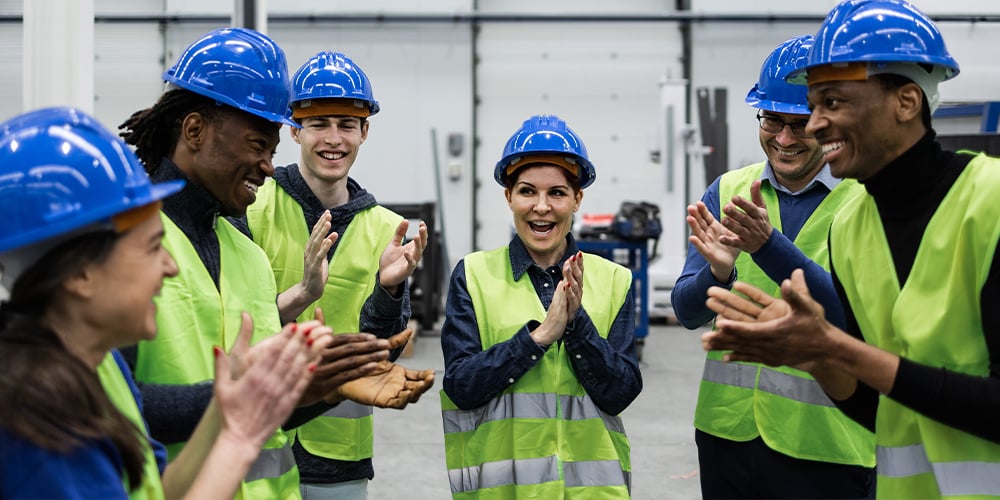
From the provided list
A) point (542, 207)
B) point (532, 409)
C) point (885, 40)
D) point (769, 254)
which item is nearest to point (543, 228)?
point (542, 207)

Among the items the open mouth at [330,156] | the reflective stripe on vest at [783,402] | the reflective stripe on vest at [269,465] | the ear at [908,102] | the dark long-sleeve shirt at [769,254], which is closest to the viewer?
the ear at [908,102]

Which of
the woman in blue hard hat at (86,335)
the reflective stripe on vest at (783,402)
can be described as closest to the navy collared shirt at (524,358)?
the reflective stripe on vest at (783,402)

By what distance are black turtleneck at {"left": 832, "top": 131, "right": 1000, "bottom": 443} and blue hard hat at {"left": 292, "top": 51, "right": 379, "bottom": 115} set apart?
1.65 meters

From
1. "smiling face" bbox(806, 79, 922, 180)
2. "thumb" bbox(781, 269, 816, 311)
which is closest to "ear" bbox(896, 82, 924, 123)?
"smiling face" bbox(806, 79, 922, 180)

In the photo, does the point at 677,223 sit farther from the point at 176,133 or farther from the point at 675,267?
the point at 176,133

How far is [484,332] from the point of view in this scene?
2.59m

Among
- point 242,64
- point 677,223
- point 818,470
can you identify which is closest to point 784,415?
point 818,470

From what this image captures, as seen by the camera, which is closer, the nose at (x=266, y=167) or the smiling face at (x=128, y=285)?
the smiling face at (x=128, y=285)

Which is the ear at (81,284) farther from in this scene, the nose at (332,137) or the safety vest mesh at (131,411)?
the nose at (332,137)

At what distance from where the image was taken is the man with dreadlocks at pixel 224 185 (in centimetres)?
191

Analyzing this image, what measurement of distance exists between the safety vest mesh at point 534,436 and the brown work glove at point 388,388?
21.0 inches

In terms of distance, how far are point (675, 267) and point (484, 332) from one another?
27.3 feet

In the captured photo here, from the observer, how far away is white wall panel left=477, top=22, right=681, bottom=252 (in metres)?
13.2

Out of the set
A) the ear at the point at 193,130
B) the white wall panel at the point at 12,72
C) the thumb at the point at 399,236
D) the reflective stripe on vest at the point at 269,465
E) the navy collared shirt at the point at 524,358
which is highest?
the white wall panel at the point at 12,72
